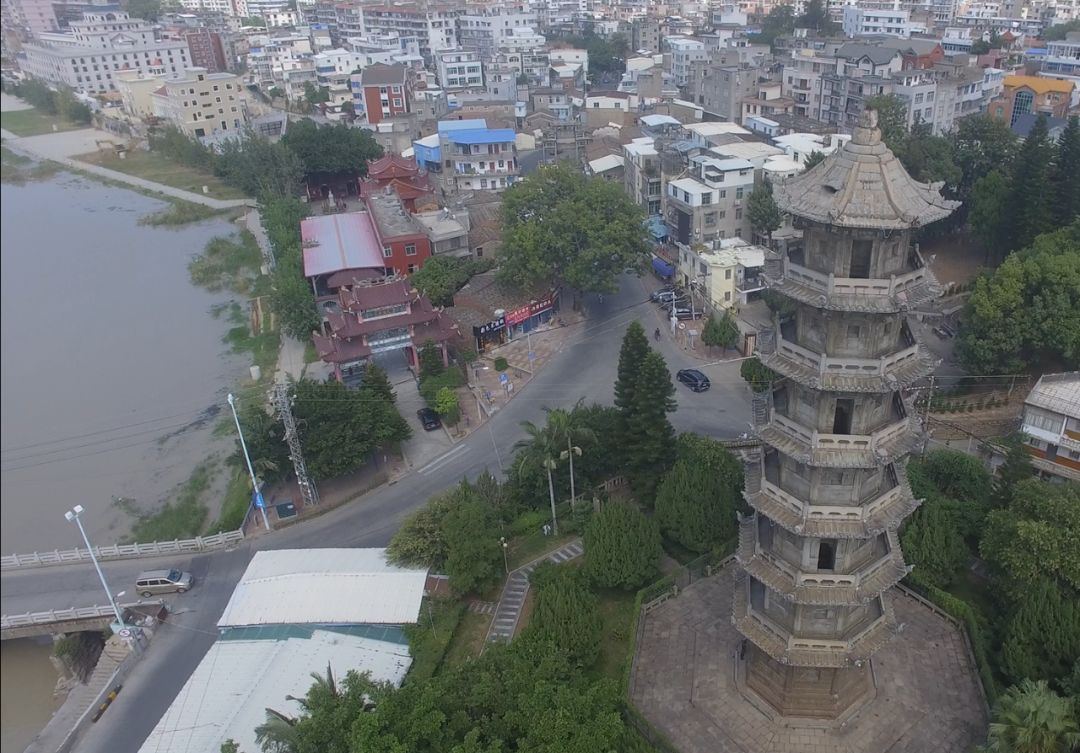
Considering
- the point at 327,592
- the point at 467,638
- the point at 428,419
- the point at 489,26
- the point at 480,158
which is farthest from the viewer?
the point at 489,26

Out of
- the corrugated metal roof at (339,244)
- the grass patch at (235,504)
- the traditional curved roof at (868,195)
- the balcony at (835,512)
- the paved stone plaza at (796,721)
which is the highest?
the traditional curved roof at (868,195)

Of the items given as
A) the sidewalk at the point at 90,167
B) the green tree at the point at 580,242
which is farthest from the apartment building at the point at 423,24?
the green tree at the point at 580,242

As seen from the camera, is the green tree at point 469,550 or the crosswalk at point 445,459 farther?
the crosswalk at point 445,459

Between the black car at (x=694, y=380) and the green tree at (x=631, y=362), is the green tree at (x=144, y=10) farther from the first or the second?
the green tree at (x=631, y=362)

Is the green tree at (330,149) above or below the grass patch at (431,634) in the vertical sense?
above

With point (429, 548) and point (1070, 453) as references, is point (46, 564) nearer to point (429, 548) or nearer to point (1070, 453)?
point (429, 548)

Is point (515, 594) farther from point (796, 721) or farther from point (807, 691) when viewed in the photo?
point (807, 691)

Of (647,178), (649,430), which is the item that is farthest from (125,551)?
(647,178)
